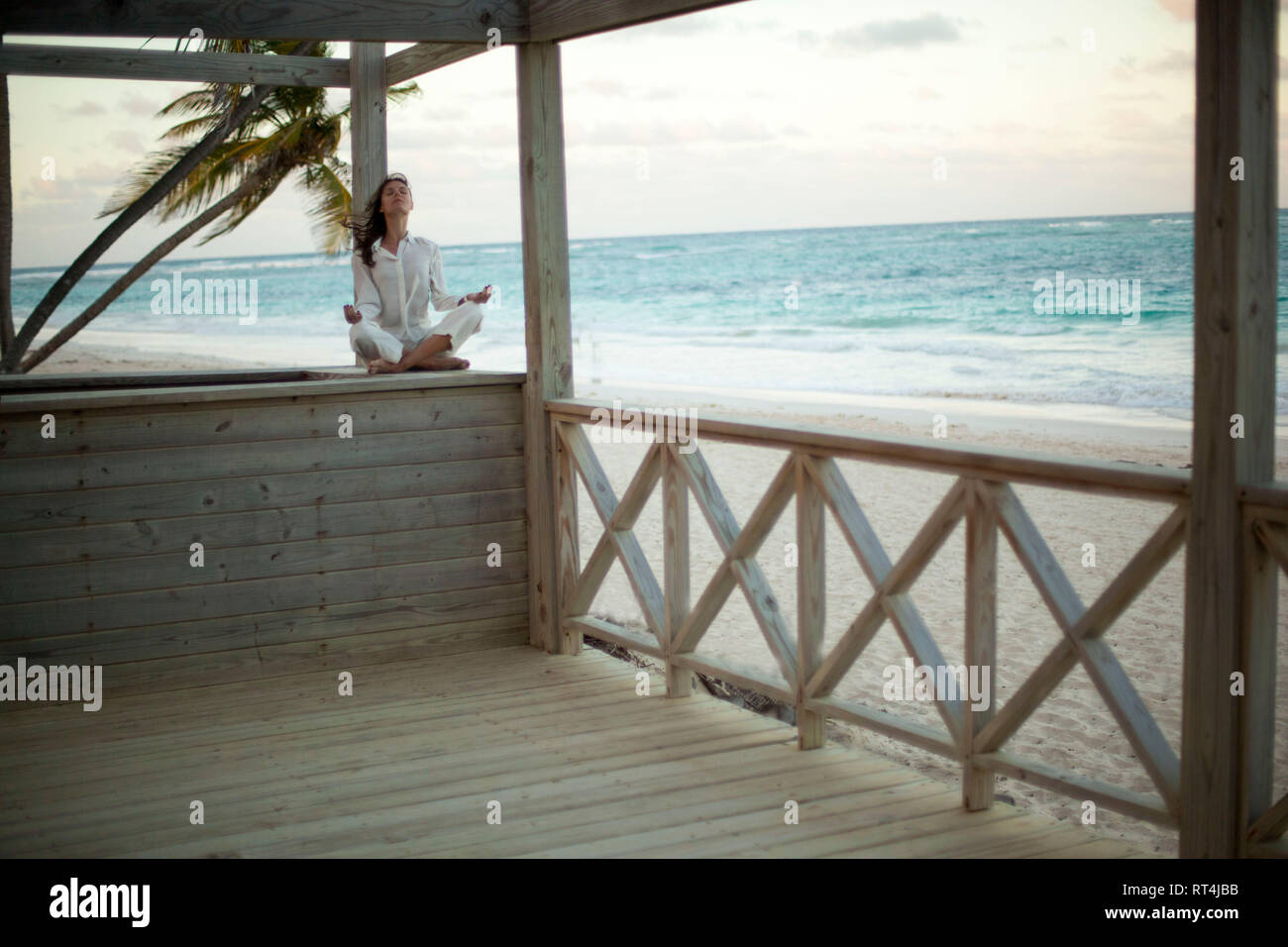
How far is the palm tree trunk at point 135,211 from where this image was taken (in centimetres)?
1184

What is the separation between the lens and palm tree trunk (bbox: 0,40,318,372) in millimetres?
11836

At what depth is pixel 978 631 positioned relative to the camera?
3547 millimetres

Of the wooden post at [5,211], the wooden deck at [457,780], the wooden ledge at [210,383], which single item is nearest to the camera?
the wooden deck at [457,780]

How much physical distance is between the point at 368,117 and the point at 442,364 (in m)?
2.07

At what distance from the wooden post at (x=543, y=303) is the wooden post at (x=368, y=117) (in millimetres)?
1841

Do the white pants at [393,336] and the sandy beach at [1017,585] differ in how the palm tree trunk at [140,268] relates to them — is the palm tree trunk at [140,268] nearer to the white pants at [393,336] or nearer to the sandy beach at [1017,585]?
the sandy beach at [1017,585]

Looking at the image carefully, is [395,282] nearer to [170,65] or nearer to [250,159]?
[170,65]

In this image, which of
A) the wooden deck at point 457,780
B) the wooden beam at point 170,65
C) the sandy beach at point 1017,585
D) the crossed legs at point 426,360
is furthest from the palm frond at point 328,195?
the wooden deck at point 457,780

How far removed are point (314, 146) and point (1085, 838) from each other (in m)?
13.4

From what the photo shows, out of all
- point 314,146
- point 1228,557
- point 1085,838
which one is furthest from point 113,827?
point 314,146

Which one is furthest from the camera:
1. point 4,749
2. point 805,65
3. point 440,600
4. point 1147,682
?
point 805,65

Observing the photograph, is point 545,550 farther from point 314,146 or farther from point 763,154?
point 763,154

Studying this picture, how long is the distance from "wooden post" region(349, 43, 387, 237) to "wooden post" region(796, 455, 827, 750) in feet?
12.4

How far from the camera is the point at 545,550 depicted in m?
5.52
